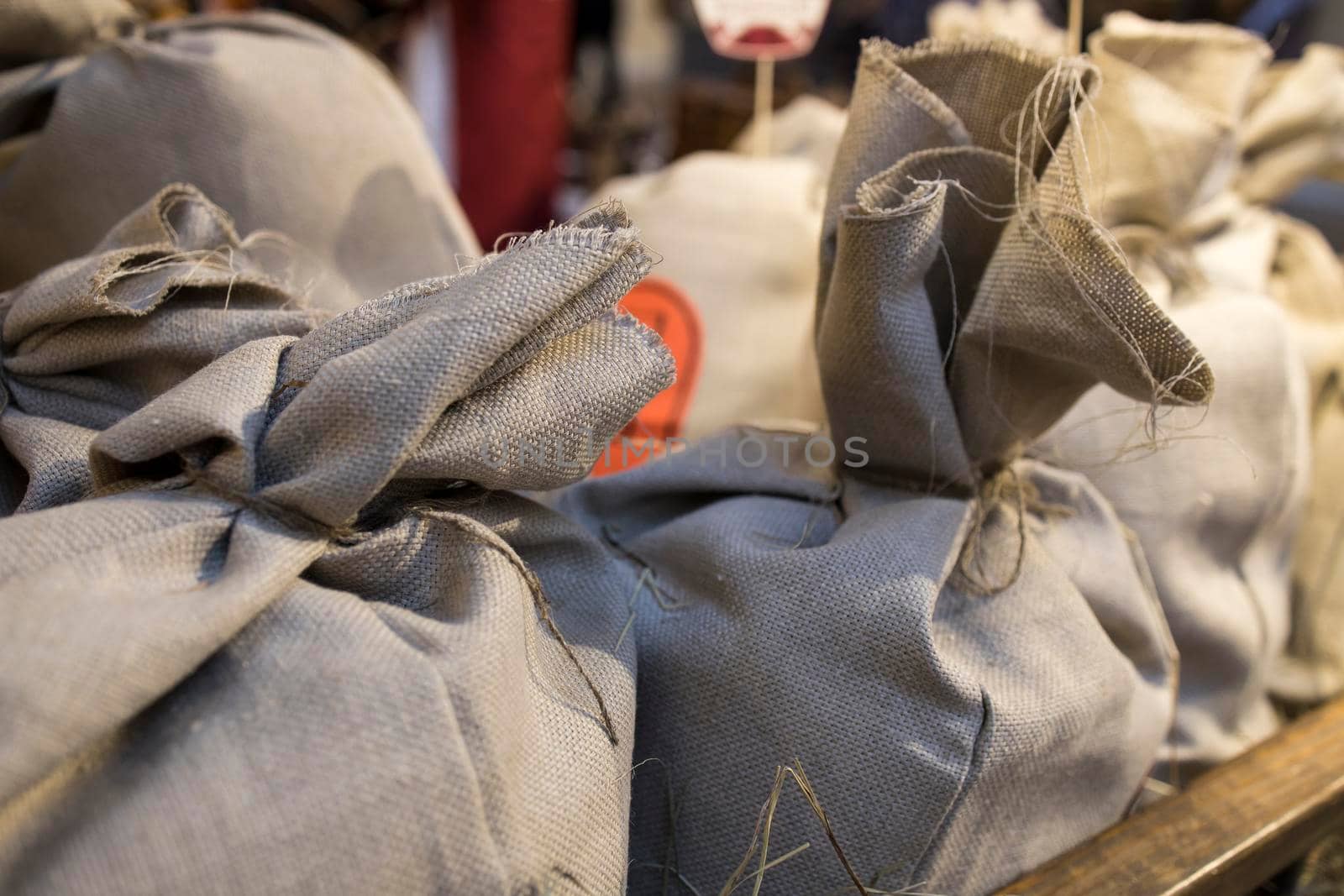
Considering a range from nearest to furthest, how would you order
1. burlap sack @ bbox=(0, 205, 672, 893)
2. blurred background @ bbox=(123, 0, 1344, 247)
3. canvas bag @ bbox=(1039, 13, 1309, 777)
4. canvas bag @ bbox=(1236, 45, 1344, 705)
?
burlap sack @ bbox=(0, 205, 672, 893) → canvas bag @ bbox=(1039, 13, 1309, 777) → canvas bag @ bbox=(1236, 45, 1344, 705) → blurred background @ bbox=(123, 0, 1344, 247)

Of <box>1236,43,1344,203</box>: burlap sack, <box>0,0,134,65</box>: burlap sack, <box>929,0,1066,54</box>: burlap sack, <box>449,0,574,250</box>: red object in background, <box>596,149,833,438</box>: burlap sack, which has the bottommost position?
<box>449,0,574,250</box>: red object in background

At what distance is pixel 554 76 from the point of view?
1.63 metres

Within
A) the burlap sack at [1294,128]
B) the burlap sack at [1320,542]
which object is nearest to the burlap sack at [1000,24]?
the burlap sack at [1294,128]

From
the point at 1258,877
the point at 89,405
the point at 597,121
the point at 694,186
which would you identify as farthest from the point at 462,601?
the point at 597,121

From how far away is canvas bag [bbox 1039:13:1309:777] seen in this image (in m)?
0.56

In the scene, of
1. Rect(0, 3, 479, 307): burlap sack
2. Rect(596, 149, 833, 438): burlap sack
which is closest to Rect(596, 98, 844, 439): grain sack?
Rect(596, 149, 833, 438): burlap sack

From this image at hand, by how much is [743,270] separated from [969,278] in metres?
0.28

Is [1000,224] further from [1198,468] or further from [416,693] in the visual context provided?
[416,693]

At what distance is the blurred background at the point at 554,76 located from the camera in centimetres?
122

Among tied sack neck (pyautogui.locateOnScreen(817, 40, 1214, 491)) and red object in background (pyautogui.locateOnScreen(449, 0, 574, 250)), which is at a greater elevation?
tied sack neck (pyautogui.locateOnScreen(817, 40, 1214, 491))

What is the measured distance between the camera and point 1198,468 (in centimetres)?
57

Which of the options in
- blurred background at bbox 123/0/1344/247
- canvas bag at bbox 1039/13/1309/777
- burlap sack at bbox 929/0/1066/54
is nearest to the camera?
canvas bag at bbox 1039/13/1309/777

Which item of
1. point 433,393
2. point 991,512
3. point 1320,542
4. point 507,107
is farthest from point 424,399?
point 507,107

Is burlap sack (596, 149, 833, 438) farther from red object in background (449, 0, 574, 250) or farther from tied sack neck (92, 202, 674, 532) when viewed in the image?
red object in background (449, 0, 574, 250)
